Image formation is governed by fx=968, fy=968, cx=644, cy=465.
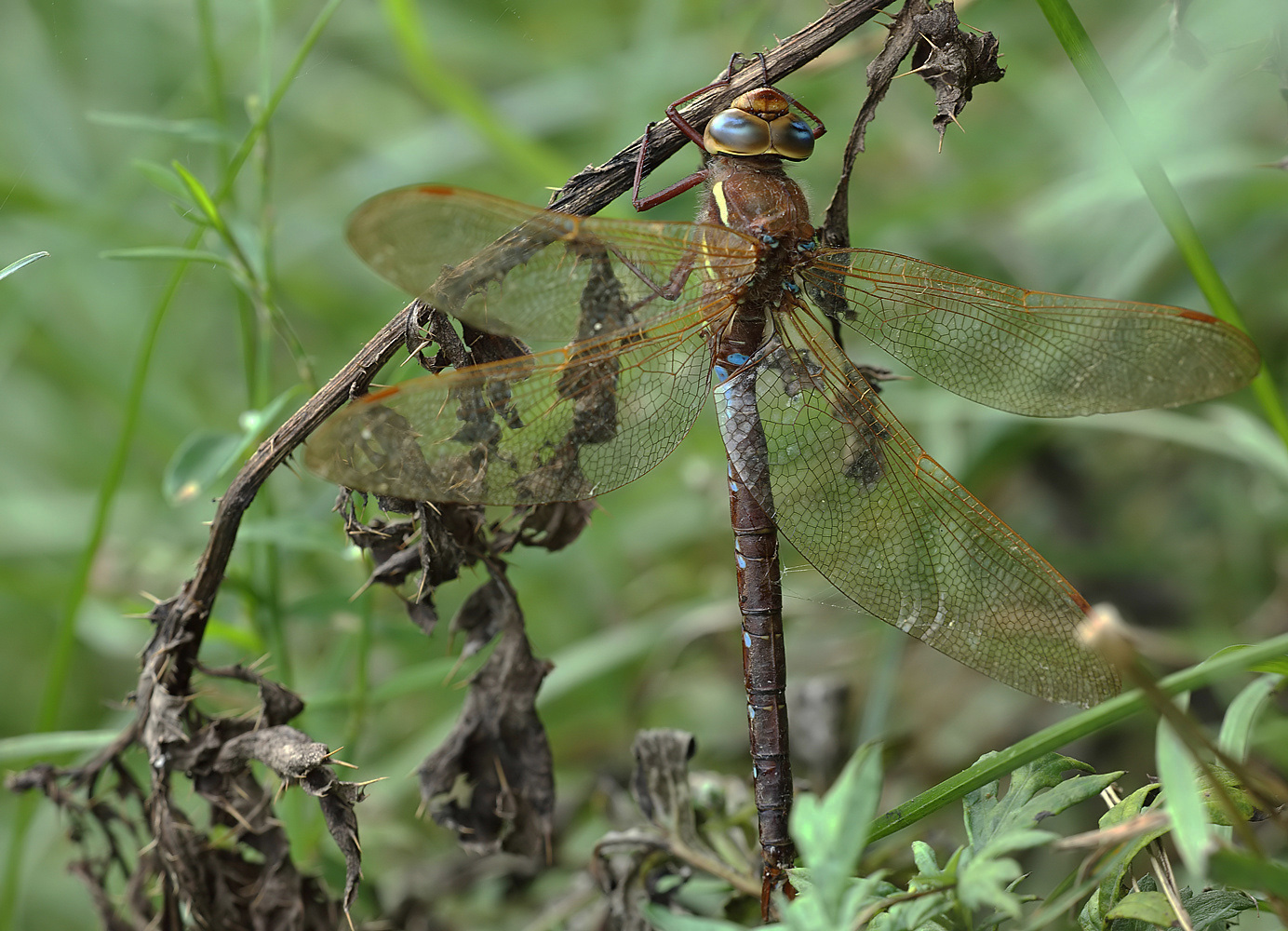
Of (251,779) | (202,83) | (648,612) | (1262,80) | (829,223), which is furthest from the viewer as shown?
(202,83)

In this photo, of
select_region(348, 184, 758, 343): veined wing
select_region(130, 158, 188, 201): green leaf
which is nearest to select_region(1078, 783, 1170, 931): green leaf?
select_region(348, 184, 758, 343): veined wing

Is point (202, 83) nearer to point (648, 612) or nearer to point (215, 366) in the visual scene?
point (215, 366)

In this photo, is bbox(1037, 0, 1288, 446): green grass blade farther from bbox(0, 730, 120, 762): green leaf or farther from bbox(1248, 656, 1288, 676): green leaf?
bbox(0, 730, 120, 762): green leaf

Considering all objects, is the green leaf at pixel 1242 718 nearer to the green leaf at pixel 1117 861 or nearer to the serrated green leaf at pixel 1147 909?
the green leaf at pixel 1117 861

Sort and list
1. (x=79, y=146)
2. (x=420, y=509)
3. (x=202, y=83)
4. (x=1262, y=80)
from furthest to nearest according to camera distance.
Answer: (x=79, y=146) < (x=202, y=83) < (x=1262, y=80) < (x=420, y=509)

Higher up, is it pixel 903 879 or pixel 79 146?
pixel 79 146

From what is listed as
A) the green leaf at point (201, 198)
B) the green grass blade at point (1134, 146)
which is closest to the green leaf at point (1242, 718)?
the green grass blade at point (1134, 146)

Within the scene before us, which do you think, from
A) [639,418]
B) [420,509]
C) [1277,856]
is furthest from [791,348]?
[1277,856]
